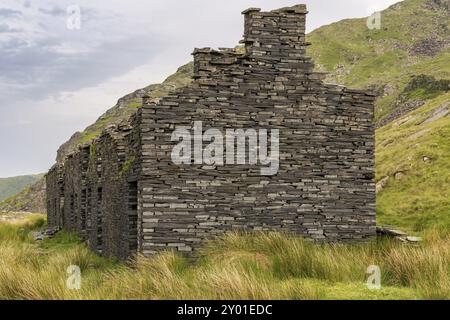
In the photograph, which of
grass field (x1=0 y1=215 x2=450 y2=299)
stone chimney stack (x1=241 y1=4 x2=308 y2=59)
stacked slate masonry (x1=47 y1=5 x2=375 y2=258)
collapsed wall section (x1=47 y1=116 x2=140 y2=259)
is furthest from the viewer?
collapsed wall section (x1=47 y1=116 x2=140 y2=259)

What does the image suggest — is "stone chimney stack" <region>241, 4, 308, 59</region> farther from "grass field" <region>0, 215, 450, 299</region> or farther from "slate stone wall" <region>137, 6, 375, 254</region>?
"grass field" <region>0, 215, 450, 299</region>

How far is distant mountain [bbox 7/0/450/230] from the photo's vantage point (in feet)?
75.2

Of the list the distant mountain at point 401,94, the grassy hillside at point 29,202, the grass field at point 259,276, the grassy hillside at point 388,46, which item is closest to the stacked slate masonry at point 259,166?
the grass field at point 259,276

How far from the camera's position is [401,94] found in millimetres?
63812

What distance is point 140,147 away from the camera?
13375 millimetres

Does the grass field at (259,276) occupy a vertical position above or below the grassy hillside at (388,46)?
below

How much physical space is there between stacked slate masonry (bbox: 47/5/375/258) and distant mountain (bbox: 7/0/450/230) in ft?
5.70

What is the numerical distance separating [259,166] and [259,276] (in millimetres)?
4751

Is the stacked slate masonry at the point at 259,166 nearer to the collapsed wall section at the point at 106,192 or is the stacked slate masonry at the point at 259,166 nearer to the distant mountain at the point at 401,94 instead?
the collapsed wall section at the point at 106,192

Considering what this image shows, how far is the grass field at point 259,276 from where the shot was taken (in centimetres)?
834

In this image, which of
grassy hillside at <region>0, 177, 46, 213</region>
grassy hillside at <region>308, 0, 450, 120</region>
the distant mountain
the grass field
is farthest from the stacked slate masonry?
grassy hillside at <region>308, 0, 450, 120</region>

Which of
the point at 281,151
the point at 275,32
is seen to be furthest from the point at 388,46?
the point at 281,151

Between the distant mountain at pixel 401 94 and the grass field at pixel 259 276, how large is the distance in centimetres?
499
